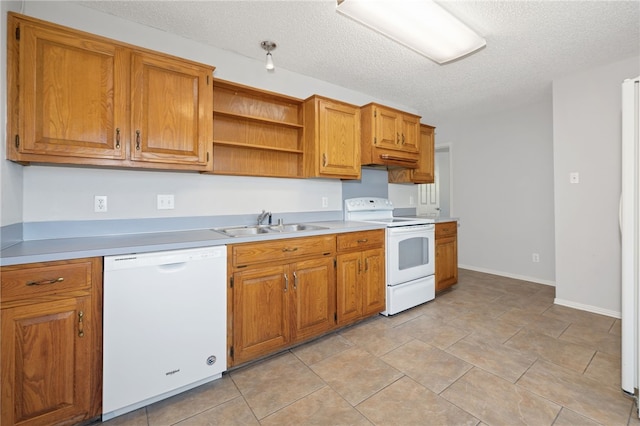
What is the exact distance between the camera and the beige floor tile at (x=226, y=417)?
143 centimetres

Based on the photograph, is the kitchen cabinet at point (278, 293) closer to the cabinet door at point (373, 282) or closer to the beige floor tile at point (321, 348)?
the beige floor tile at point (321, 348)

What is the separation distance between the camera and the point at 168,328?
1.56m

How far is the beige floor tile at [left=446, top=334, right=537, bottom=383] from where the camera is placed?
1.84 metres

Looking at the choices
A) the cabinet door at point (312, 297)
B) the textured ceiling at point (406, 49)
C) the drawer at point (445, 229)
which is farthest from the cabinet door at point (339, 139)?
the drawer at point (445, 229)

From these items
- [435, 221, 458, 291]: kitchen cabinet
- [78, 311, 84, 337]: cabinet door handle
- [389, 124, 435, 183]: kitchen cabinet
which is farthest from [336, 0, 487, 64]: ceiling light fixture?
[78, 311, 84, 337]: cabinet door handle

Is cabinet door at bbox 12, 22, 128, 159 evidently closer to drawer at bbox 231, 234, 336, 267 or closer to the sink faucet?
drawer at bbox 231, 234, 336, 267

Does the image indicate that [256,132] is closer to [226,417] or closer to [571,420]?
[226,417]

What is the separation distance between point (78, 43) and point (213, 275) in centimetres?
155

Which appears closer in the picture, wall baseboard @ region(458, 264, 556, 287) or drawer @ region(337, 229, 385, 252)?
drawer @ region(337, 229, 385, 252)

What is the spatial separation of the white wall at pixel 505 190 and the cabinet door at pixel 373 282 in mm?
2650

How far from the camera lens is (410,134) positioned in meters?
3.25

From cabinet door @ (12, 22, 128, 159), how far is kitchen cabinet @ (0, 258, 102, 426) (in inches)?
27.9

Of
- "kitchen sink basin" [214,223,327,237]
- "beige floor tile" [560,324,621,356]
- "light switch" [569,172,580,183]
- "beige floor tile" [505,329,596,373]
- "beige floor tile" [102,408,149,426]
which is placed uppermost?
"light switch" [569,172,580,183]

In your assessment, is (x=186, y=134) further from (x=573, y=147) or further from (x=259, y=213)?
(x=573, y=147)
